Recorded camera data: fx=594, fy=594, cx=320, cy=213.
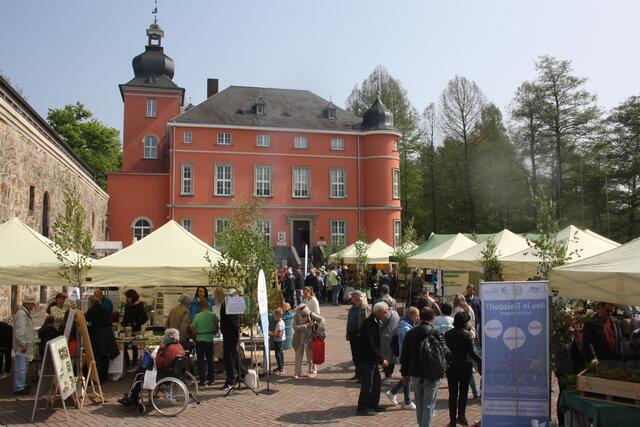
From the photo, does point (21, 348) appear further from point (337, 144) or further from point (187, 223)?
point (337, 144)

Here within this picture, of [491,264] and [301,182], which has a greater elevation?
[301,182]

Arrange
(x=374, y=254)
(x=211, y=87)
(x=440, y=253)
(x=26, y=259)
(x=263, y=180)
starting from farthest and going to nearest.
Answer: (x=211, y=87)
(x=263, y=180)
(x=374, y=254)
(x=440, y=253)
(x=26, y=259)

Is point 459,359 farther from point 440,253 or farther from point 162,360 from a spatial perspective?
point 440,253

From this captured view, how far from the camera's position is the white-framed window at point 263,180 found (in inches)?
1631

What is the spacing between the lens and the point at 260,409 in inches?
343

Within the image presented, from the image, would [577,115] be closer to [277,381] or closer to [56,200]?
[56,200]

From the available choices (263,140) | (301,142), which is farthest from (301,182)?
(263,140)

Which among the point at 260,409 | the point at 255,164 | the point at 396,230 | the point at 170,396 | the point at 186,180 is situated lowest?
the point at 260,409

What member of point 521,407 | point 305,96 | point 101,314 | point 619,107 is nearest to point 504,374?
point 521,407

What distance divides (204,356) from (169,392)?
6.10 ft

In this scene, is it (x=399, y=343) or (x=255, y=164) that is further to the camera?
(x=255, y=164)

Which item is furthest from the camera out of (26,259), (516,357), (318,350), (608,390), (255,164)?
(255,164)

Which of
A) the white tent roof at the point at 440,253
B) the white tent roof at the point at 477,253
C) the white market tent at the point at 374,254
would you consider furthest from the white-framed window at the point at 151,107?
the white tent roof at the point at 477,253

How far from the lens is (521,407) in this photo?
6.85 metres
